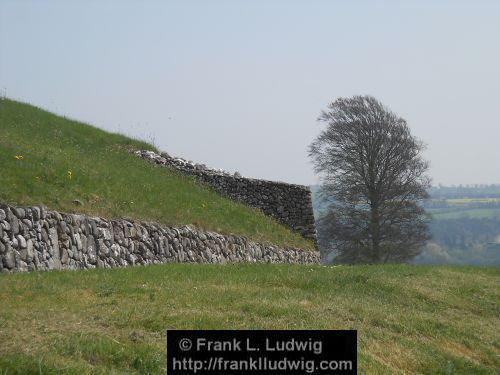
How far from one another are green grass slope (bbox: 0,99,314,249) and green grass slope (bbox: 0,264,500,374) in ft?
9.85

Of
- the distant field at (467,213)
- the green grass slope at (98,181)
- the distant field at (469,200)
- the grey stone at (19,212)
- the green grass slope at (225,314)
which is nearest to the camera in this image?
the green grass slope at (225,314)

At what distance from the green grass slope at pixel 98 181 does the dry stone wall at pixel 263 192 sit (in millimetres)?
824

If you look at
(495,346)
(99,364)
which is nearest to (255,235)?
(495,346)

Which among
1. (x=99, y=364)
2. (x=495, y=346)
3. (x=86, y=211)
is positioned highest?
(x=86, y=211)

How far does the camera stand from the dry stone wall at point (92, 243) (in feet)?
42.9

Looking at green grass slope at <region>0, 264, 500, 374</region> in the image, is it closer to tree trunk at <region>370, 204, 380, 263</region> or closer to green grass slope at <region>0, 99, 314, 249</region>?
green grass slope at <region>0, 99, 314, 249</region>

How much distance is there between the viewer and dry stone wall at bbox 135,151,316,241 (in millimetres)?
26594

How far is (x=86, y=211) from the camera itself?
1570cm

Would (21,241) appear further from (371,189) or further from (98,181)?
(371,189)

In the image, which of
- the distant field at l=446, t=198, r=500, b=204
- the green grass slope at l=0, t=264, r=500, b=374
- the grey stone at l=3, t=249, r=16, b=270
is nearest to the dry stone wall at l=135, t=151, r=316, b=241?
the green grass slope at l=0, t=264, r=500, b=374

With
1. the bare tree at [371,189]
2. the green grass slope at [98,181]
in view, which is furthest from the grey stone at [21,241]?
the bare tree at [371,189]

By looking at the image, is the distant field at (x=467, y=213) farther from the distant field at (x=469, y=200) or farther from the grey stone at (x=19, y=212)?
the grey stone at (x=19, y=212)

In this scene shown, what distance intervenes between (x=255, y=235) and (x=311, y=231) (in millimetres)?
5268

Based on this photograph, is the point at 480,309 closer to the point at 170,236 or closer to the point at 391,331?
the point at 391,331
